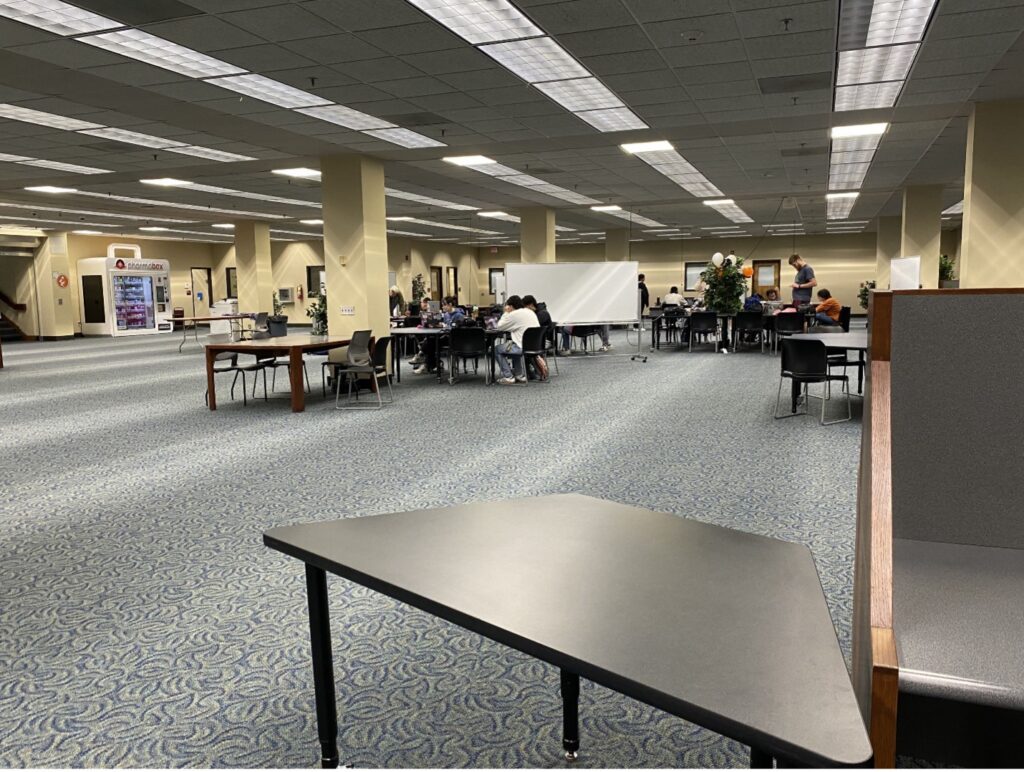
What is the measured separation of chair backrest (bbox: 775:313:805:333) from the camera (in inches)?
500

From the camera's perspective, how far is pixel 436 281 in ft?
103

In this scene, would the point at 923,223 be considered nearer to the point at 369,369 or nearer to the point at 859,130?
the point at 859,130

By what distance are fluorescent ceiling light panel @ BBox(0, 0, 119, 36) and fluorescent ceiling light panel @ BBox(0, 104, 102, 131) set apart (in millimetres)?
2716

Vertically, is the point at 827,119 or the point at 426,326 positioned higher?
the point at 827,119

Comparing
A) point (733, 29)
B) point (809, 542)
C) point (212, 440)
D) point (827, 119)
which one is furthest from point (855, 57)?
point (212, 440)

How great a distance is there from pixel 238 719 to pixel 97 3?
492 cm

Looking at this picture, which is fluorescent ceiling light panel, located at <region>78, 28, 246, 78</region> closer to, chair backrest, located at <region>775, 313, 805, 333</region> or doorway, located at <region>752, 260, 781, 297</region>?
chair backrest, located at <region>775, 313, 805, 333</region>

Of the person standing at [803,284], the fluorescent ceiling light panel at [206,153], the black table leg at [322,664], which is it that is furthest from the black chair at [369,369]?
the person standing at [803,284]

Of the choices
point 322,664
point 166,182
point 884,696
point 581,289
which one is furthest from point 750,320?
point 884,696

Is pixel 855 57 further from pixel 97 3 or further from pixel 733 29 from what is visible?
pixel 97 3

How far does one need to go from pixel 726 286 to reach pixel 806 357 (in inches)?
335

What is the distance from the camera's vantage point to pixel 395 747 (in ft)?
7.13

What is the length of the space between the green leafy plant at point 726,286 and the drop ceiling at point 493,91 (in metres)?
2.12

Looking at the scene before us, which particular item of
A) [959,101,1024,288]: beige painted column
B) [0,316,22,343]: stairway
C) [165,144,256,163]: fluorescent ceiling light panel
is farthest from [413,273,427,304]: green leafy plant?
[959,101,1024,288]: beige painted column
